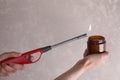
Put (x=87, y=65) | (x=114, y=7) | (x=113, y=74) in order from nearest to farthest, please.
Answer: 1. (x=87, y=65)
2. (x=114, y=7)
3. (x=113, y=74)

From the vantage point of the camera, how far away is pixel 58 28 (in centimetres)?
107

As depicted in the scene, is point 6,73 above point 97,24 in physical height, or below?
below

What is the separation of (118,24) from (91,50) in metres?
0.28

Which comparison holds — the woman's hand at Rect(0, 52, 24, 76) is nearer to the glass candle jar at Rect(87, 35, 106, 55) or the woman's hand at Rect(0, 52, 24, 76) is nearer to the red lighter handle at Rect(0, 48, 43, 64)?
the red lighter handle at Rect(0, 48, 43, 64)

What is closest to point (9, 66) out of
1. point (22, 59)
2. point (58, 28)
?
point (22, 59)

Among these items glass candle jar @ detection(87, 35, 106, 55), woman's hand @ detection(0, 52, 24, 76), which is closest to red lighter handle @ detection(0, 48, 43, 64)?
woman's hand @ detection(0, 52, 24, 76)

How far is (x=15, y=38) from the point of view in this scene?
3.59 ft

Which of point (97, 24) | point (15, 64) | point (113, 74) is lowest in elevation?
point (113, 74)

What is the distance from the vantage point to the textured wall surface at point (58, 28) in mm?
1027

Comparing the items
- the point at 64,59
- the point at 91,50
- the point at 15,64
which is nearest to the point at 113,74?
the point at 64,59

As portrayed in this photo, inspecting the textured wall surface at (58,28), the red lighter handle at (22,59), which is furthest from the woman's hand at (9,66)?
the textured wall surface at (58,28)

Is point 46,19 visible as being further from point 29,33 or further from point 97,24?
point 97,24

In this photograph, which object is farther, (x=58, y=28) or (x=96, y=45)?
(x=58, y=28)

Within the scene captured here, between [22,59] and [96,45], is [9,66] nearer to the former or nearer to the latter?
[22,59]
